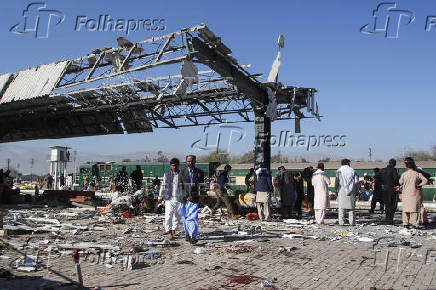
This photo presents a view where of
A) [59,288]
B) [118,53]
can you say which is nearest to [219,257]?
[59,288]

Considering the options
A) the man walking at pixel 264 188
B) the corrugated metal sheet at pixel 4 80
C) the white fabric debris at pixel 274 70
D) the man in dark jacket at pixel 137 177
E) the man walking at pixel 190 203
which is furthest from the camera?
the man in dark jacket at pixel 137 177

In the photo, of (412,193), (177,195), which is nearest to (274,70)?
(412,193)

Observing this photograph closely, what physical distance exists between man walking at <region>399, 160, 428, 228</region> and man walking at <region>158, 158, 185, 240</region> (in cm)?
585

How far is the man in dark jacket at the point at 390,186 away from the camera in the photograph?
11.0m

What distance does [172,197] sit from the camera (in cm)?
802

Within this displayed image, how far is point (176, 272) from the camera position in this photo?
5.48m

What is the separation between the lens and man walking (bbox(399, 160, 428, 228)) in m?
9.84

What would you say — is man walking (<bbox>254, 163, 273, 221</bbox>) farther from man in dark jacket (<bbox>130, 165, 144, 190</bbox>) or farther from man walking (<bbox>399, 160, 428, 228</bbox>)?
man in dark jacket (<bbox>130, 165, 144, 190</bbox>)

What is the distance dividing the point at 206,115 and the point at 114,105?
12.1ft

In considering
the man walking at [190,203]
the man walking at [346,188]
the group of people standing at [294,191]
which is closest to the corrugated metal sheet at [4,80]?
the group of people standing at [294,191]

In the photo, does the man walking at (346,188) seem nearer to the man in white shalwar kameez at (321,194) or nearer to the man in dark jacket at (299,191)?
the man in white shalwar kameez at (321,194)

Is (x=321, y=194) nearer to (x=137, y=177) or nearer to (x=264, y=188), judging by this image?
(x=264, y=188)

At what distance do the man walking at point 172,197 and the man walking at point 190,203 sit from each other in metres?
0.13

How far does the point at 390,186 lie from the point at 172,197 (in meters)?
6.50
